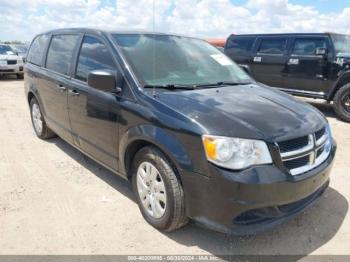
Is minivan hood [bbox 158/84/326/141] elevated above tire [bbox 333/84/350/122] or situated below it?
above

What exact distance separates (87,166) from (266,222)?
277 centimetres

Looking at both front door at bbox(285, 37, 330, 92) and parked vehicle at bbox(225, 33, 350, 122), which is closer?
parked vehicle at bbox(225, 33, 350, 122)

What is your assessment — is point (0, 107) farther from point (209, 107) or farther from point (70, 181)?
point (209, 107)

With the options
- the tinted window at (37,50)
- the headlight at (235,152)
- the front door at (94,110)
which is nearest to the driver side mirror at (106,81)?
the front door at (94,110)

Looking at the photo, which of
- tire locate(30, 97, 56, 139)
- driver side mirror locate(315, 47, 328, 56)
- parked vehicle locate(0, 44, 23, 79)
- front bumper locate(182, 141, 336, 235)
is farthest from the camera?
parked vehicle locate(0, 44, 23, 79)

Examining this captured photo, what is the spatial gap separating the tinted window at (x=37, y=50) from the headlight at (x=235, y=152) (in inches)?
154

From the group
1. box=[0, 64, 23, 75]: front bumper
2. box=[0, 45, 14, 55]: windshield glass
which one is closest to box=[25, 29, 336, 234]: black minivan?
box=[0, 64, 23, 75]: front bumper

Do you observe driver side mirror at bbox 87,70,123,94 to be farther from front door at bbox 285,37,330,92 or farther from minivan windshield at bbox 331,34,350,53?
minivan windshield at bbox 331,34,350,53

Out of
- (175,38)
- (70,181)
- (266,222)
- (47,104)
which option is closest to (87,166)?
(70,181)

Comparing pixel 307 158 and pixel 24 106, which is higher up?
pixel 307 158

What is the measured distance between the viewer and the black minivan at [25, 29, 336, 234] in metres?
2.56

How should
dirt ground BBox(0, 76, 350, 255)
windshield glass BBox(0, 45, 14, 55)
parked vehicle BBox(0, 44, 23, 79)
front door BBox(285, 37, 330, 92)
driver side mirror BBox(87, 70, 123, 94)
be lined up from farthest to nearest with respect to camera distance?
windshield glass BBox(0, 45, 14, 55)
parked vehicle BBox(0, 44, 23, 79)
front door BBox(285, 37, 330, 92)
driver side mirror BBox(87, 70, 123, 94)
dirt ground BBox(0, 76, 350, 255)

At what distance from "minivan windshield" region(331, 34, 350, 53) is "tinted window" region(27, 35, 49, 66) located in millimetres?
6458

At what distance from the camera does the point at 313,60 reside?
8312mm
